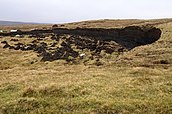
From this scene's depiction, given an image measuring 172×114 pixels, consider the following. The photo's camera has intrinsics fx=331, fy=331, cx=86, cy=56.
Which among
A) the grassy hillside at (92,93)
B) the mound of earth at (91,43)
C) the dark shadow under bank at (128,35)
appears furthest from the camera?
the dark shadow under bank at (128,35)

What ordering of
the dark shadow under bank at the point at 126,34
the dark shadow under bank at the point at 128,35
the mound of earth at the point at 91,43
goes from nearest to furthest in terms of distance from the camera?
the mound of earth at the point at 91,43 → the dark shadow under bank at the point at 128,35 → the dark shadow under bank at the point at 126,34

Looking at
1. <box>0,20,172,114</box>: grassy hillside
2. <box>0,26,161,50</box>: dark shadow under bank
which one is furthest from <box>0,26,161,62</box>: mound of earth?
<box>0,20,172,114</box>: grassy hillside

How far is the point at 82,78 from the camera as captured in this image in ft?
82.6

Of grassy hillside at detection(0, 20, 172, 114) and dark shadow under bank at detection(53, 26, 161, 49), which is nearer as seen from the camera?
grassy hillside at detection(0, 20, 172, 114)

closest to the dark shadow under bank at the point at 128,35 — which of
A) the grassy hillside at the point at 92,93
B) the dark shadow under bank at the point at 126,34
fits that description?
the dark shadow under bank at the point at 126,34

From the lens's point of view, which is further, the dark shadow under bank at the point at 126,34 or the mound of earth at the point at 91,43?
the dark shadow under bank at the point at 126,34

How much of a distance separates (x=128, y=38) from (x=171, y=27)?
1165cm

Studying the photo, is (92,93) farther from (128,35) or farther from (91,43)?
(128,35)

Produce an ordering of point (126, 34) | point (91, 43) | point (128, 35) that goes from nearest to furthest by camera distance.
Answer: point (91, 43) < point (128, 35) < point (126, 34)

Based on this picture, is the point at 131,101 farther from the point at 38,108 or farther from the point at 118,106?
the point at 38,108

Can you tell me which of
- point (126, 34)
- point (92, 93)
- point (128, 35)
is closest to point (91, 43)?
point (128, 35)

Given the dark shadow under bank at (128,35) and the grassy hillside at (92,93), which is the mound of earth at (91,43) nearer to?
the dark shadow under bank at (128,35)

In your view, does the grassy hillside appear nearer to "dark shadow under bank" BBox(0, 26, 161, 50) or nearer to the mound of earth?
the mound of earth

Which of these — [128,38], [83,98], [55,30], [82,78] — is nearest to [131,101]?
[83,98]
